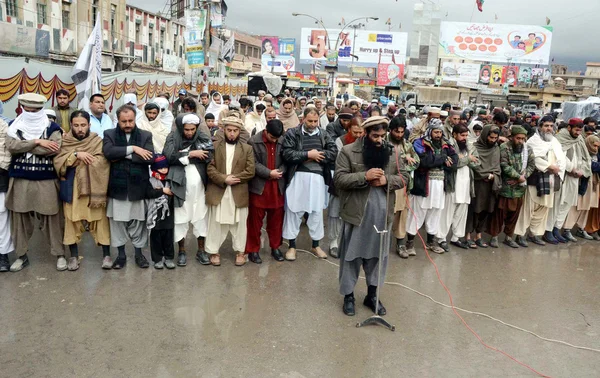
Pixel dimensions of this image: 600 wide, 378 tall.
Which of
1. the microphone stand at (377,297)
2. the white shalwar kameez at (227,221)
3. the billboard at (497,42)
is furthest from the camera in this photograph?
the billboard at (497,42)

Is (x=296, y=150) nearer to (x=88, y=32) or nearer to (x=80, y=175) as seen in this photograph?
(x=80, y=175)

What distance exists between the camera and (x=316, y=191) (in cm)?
548

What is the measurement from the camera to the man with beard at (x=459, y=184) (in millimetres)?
6113

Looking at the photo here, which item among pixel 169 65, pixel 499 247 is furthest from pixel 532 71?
pixel 499 247

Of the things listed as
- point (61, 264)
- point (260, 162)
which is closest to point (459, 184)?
point (260, 162)

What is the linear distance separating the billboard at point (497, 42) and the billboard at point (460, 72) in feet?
21.9

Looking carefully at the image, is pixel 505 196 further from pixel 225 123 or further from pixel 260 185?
pixel 225 123

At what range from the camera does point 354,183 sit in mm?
3988

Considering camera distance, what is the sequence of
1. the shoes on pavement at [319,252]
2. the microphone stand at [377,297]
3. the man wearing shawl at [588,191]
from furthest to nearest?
the man wearing shawl at [588,191] < the shoes on pavement at [319,252] < the microphone stand at [377,297]

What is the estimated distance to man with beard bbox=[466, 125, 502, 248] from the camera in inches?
245

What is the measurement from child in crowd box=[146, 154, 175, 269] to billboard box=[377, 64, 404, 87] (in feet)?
173

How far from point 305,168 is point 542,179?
3437 mm

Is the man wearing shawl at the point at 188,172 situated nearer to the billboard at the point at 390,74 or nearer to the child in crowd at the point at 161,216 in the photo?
the child in crowd at the point at 161,216

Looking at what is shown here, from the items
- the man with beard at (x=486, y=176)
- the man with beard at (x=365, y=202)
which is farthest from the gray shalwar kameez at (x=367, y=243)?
the man with beard at (x=486, y=176)
